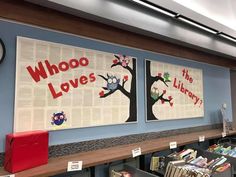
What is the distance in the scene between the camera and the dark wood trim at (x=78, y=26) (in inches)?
63.2

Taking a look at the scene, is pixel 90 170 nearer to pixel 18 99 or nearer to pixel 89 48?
pixel 18 99

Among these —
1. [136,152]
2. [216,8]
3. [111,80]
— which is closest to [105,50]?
[111,80]

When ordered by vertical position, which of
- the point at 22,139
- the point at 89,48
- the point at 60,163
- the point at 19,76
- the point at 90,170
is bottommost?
the point at 90,170

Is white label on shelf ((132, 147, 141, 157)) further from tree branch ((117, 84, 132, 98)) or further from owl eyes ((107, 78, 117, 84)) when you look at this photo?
owl eyes ((107, 78, 117, 84))

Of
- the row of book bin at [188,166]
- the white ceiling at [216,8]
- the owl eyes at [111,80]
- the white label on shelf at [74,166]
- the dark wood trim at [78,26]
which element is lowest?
the row of book bin at [188,166]

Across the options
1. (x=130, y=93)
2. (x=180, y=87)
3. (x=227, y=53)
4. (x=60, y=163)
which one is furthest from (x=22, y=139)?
(x=227, y=53)

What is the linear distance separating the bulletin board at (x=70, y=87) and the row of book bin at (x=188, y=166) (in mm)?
474

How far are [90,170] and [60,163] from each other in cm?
44

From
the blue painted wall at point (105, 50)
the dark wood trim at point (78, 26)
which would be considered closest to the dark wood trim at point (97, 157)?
the blue painted wall at point (105, 50)

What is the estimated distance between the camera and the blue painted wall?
1.55m

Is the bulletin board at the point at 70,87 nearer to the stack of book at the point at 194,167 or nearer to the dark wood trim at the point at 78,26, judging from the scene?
the dark wood trim at the point at 78,26

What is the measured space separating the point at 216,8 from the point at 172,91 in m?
1.24

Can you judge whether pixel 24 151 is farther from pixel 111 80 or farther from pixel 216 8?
pixel 216 8

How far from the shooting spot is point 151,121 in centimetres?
247
